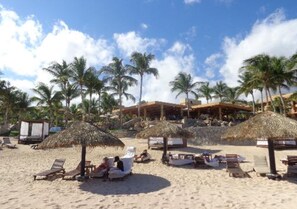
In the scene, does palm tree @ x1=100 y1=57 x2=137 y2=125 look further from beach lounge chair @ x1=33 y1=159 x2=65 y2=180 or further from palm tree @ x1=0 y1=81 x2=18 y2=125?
beach lounge chair @ x1=33 y1=159 x2=65 y2=180

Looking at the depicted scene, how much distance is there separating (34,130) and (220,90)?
31.3 metres

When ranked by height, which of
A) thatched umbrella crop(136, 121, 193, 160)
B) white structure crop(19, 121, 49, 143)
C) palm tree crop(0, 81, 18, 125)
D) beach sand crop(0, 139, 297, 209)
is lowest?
beach sand crop(0, 139, 297, 209)

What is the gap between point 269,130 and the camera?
11430 mm

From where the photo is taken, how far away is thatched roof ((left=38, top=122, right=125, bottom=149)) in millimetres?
11008

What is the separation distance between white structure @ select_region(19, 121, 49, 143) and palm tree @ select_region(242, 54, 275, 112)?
71.2ft

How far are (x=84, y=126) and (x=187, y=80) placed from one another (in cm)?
2945

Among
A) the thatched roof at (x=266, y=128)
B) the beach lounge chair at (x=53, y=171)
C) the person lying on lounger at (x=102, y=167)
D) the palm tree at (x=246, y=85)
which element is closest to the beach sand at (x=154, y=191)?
the beach lounge chair at (x=53, y=171)

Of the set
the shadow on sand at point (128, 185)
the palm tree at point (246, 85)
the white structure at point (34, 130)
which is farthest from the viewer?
the palm tree at point (246, 85)

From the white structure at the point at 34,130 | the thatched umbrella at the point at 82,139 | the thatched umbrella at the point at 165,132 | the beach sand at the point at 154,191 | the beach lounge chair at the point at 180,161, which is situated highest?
the white structure at the point at 34,130

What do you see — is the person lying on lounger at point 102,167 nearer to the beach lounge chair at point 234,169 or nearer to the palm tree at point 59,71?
the beach lounge chair at point 234,169

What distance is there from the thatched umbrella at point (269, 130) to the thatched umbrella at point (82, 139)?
513 centimetres

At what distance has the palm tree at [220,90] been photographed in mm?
48759

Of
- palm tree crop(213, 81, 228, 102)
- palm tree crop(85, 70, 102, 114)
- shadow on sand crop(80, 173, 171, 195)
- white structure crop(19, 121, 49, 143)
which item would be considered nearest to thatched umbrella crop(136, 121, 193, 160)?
shadow on sand crop(80, 173, 171, 195)

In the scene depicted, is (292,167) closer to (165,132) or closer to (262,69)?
(165,132)
